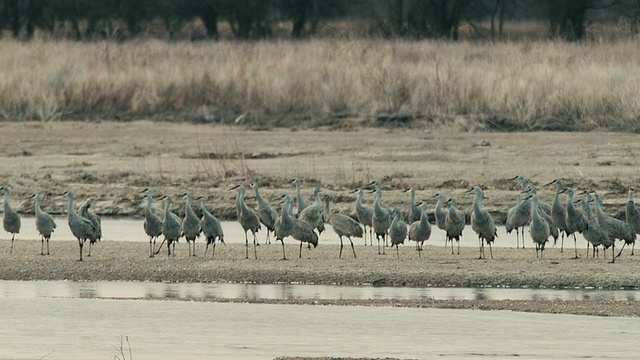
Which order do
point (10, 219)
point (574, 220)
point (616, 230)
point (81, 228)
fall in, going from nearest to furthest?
point (616, 230) → point (81, 228) → point (574, 220) → point (10, 219)

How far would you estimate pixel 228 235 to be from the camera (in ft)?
61.8

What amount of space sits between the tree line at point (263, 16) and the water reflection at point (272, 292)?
30918mm

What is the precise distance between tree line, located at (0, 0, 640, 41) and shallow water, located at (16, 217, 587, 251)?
25.9 m

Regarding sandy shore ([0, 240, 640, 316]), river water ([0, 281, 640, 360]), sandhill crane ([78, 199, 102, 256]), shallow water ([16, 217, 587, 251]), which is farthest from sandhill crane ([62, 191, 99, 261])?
shallow water ([16, 217, 587, 251])

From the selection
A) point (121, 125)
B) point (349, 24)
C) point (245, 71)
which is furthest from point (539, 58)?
point (349, 24)

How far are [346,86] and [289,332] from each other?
57.1ft

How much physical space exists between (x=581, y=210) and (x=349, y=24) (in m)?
41.4

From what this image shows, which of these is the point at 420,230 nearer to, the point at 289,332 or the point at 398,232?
the point at 398,232

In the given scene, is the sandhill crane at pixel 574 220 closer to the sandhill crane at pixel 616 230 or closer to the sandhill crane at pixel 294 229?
the sandhill crane at pixel 616 230

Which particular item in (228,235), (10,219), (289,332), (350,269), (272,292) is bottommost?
(289,332)

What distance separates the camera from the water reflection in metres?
14.0

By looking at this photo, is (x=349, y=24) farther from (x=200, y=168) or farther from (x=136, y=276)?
(x=136, y=276)

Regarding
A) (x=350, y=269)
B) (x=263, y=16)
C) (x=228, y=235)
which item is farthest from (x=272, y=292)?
(x=263, y=16)

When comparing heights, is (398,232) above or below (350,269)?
above
